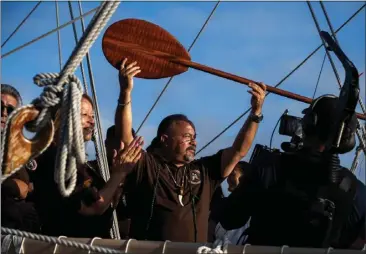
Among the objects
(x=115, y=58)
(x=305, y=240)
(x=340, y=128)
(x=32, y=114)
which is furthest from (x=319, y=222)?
(x=115, y=58)

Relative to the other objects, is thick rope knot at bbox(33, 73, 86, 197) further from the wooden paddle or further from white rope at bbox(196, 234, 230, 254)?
the wooden paddle

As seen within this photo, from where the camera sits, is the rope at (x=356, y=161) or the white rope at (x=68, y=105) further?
the rope at (x=356, y=161)

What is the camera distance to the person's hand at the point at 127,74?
280 cm

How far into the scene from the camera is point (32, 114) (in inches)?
63.9

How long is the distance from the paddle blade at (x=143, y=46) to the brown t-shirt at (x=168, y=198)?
0.44 metres

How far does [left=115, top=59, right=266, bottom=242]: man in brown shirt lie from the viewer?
2.73m

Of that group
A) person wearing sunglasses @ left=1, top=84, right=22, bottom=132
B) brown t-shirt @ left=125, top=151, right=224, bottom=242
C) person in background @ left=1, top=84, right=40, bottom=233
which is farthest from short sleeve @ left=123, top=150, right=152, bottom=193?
person wearing sunglasses @ left=1, top=84, right=22, bottom=132

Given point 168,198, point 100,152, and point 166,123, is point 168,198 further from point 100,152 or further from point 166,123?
point 100,152

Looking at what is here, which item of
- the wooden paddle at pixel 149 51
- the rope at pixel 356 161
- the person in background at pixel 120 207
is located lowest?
the person in background at pixel 120 207

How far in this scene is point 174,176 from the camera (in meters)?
2.86

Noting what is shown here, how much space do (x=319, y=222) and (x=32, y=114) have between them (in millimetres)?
924

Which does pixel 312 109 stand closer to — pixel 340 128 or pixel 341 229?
pixel 340 128

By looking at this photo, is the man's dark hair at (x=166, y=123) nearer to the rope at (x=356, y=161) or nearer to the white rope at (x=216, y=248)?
the white rope at (x=216, y=248)

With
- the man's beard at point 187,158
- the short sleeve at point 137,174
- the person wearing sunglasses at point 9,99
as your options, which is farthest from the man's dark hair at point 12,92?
the man's beard at point 187,158
